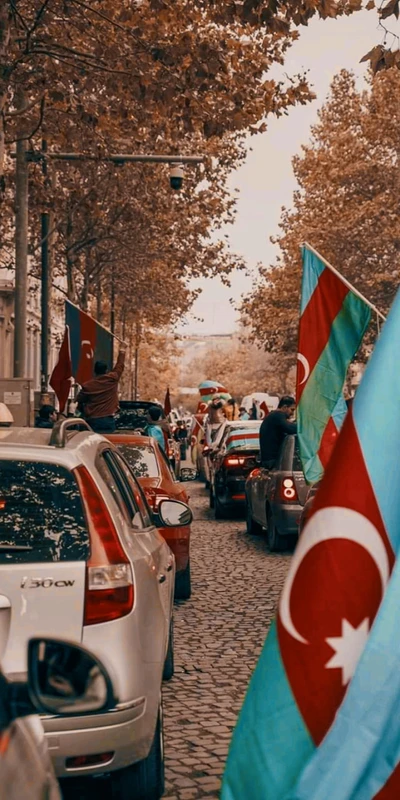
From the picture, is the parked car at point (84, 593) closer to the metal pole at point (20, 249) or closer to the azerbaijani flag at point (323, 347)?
the azerbaijani flag at point (323, 347)

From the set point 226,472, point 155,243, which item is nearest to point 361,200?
point 155,243

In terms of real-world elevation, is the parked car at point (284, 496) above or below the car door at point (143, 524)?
below

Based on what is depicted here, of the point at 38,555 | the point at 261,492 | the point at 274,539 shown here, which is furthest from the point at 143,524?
the point at 261,492

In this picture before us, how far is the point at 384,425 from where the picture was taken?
10.7 feet

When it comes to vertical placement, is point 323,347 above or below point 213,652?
above

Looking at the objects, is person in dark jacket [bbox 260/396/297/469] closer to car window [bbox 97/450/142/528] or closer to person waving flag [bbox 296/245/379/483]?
person waving flag [bbox 296/245/379/483]

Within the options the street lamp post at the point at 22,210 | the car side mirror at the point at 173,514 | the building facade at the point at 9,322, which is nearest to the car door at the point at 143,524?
the car side mirror at the point at 173,514

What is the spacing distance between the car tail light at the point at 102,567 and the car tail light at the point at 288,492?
31.0 ft

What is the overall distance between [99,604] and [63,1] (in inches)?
542

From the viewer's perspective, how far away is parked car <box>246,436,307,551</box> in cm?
1434

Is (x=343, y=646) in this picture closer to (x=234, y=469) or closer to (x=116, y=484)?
(x=116, y=484)

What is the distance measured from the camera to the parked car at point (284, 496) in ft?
47.0

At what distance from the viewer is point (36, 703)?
2361mm

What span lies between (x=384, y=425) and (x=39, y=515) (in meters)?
1.98
